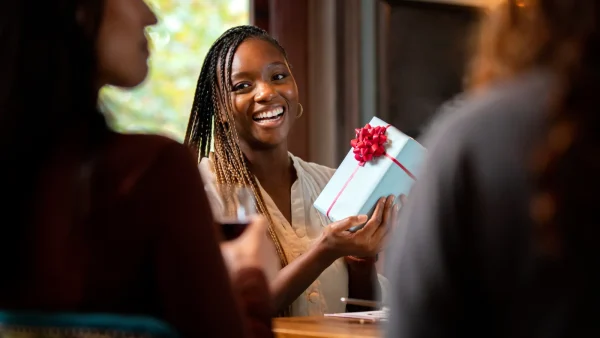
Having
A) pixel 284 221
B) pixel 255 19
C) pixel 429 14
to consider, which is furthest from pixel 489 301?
pixel 429 14

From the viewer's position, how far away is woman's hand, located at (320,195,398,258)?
2.21 m

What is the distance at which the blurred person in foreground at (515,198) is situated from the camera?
68 cm

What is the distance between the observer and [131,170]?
933 millimetres

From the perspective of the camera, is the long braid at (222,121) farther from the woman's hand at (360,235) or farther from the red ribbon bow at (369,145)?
the red ribbon bow at (369,145)

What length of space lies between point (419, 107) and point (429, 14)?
0.35 meters

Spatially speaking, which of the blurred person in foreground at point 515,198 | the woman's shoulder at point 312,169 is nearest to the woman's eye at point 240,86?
the woman's shoulder at point 312,169

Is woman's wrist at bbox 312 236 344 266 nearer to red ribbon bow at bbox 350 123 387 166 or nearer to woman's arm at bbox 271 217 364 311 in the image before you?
woman's arm at bbox 271 217 364 311

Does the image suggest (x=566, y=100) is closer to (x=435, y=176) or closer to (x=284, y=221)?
(x=435, y=176)

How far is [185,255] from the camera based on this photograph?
918 millimetres

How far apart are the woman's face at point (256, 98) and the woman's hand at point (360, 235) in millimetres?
379

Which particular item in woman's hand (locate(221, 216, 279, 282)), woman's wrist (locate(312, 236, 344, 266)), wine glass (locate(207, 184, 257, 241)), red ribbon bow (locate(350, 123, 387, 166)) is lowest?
woman's wrist (locate(312, 236, 344, 266))

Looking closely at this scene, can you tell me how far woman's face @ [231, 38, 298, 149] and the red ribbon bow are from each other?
0.41 m

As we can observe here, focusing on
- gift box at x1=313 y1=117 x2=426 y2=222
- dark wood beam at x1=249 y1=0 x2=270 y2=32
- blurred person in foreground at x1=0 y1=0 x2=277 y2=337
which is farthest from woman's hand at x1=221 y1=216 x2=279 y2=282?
dark wood beam at x1=249 y1=0 x2=270 y2=32

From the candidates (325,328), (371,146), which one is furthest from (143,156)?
(371,146)
